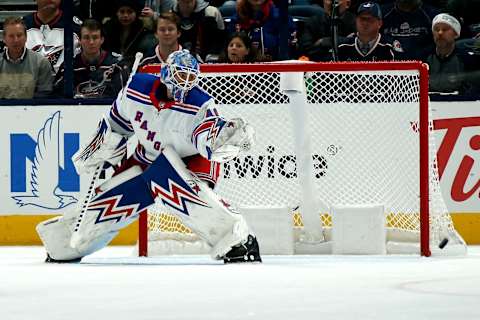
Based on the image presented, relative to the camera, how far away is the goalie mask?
19.3ft

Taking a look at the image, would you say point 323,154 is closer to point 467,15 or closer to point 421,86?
point 421,86

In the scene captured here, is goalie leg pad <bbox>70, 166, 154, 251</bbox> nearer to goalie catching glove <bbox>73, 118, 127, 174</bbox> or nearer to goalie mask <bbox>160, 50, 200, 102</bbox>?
goalie catching glove <bbox>73, 118, 127, 174</bbox>

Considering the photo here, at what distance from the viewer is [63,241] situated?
628 cm

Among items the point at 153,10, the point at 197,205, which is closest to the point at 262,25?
the point at 153,10

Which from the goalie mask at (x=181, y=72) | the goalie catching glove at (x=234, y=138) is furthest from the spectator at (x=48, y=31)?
the goalie catching glove at (x=234, y=138)

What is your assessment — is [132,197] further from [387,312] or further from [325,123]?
[387,312]

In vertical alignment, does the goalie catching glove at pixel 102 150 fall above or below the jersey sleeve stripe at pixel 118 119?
below

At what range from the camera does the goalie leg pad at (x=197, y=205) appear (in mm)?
5961

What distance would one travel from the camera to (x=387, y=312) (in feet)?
11.9

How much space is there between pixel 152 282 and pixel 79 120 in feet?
11.2

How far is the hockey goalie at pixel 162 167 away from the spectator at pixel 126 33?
186cm

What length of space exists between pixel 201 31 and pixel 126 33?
474 mm

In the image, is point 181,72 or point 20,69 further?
point 20,69

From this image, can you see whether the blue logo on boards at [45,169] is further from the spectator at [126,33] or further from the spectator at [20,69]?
the spectator at [126,33]
